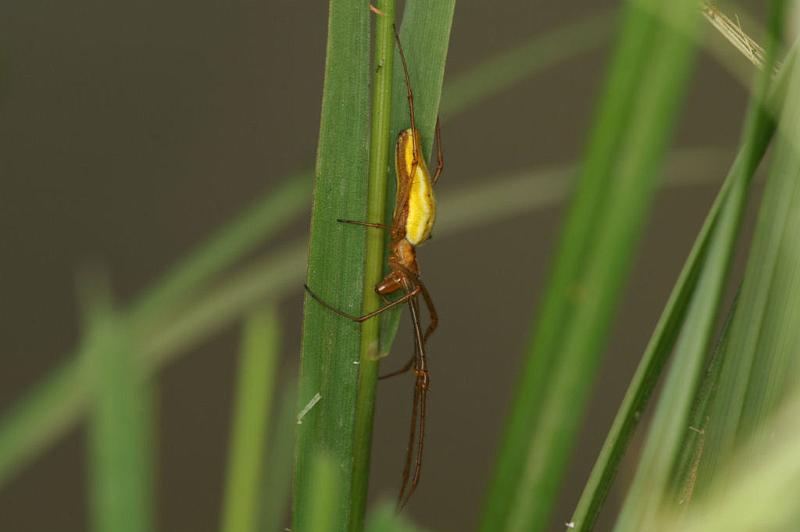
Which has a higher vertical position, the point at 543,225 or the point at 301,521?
the point at 543,225

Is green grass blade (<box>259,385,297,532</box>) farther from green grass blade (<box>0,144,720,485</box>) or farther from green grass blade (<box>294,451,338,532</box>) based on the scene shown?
green grass blade (<box>294,451,338,532</box>)

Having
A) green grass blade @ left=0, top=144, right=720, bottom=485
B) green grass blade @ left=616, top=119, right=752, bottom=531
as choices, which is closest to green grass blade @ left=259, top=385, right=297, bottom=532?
green grass blade @ left=0, top=144, right=720, bottom=485

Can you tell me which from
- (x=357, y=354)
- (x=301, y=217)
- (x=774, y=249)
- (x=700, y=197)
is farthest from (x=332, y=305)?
(x=700, y=197)

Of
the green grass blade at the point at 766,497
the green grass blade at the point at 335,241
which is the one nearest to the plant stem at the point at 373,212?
the green grass blade at the point at 335,241

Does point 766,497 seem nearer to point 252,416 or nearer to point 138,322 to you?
point 252,416

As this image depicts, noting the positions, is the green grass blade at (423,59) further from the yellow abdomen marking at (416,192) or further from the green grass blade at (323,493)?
the green grass blade at (323,493)

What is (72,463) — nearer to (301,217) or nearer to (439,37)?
(301,217)
